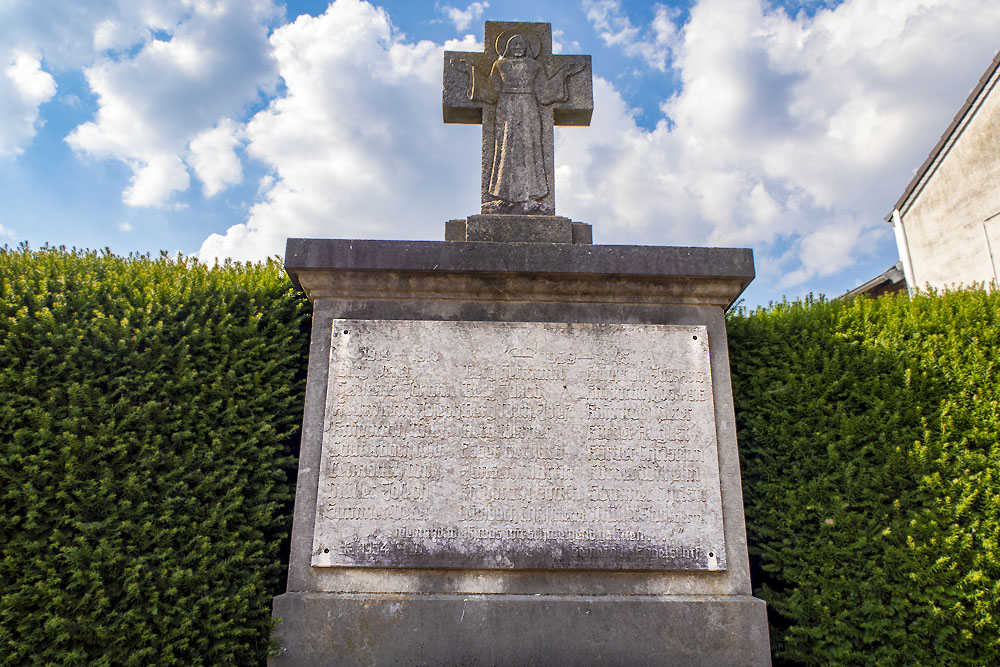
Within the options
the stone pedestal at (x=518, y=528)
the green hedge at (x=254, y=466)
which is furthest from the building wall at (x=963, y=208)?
the stone pedestal at (x=518, y=528)

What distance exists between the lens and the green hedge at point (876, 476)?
392 centimetres

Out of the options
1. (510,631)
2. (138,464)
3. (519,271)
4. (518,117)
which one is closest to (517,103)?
(518,117)

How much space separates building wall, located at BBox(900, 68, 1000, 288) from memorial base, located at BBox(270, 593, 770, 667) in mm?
9062

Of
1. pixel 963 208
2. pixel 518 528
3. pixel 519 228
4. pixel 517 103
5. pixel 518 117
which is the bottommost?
pixel 518 528

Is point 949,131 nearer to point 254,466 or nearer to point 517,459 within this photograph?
point 517,459

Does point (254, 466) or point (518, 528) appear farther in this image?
point (254, 466)

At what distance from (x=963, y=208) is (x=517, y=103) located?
10.0 metres

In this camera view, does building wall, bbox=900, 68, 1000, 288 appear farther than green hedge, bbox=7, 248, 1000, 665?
Yes

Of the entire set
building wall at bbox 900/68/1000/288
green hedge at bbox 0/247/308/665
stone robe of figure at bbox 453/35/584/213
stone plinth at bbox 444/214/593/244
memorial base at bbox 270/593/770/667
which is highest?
building wall at bbox 900/68/1000/288

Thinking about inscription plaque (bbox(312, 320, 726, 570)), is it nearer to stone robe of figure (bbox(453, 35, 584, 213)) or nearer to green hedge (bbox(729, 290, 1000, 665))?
green hedge (bbox(729, 290, 1000, 665))

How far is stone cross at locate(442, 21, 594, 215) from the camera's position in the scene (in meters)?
4.92

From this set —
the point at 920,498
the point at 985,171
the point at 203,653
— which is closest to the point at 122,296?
the point at 203,653

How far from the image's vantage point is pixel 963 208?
36.5 ft

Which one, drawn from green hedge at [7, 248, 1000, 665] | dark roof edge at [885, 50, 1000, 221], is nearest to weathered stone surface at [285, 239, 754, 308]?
green hedge at [7, 248, 1000, 665]
